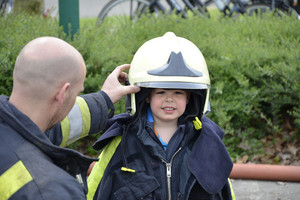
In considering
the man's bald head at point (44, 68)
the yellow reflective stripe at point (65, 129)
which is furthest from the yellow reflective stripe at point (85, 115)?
the man's bald head at point (44, 68)

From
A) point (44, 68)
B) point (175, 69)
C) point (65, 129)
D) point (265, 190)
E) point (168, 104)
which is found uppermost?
point (44, 68)

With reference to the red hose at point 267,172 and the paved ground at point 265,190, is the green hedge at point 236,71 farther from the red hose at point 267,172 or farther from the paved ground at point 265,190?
the paved ground at point 265,190

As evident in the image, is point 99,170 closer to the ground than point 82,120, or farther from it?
closer to the ground

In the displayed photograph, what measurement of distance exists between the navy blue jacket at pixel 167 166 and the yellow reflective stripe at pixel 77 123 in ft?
0.57

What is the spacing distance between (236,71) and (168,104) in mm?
2220

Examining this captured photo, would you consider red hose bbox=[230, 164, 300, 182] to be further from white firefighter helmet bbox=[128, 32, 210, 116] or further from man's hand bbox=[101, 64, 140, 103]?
man's hand bbox=[101, 64, 140, 103]

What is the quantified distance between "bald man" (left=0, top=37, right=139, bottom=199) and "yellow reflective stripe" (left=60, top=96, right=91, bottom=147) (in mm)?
557

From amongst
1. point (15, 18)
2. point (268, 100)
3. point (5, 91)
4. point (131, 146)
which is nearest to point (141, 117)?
point (131, 146)

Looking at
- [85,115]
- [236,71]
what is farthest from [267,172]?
[85,115]

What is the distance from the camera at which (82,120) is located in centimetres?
271

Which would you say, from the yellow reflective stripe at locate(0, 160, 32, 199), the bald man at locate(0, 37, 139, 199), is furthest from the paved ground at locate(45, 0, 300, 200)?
the yellow reflective stripe at locate(0, 160, 32, 199)

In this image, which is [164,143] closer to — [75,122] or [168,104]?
[168,104]

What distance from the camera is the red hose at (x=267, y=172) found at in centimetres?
424

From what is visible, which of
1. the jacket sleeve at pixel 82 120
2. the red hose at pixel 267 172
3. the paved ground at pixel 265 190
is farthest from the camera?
the red hose at pixel 267 172
